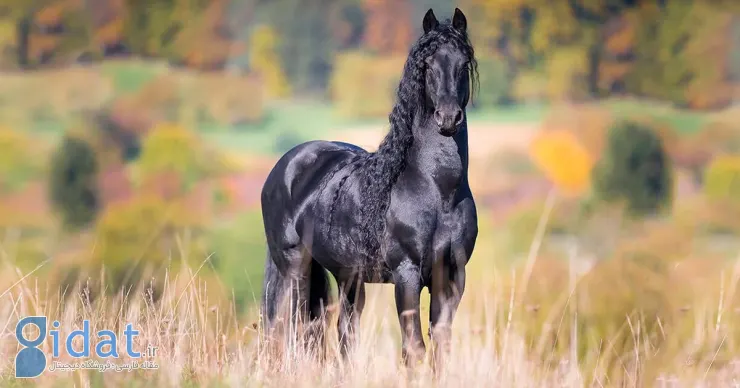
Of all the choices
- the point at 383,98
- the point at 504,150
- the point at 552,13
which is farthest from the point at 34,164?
the point at 552,13

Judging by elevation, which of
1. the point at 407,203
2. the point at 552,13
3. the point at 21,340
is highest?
the point at 552,13

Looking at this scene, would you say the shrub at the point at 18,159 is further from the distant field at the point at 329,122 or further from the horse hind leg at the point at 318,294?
the horse hind leg at the point at 318,294

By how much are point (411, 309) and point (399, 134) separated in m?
0.96

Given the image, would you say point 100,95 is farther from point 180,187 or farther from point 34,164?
point 180,187

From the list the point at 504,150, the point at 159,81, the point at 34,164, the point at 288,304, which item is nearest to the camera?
the point at 288,304

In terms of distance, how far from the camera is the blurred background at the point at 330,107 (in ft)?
104

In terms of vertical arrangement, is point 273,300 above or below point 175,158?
below

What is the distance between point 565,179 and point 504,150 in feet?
9.99

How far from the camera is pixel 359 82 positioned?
3509 centimetres

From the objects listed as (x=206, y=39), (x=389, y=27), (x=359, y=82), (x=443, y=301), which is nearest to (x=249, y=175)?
(x=359, y=82)

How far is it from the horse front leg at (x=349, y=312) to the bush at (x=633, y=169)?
2687 centimetres

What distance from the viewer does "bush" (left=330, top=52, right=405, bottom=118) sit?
3394cm

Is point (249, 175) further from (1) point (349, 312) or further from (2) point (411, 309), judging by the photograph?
(2) point (411, 309)

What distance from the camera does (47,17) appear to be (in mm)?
36594
